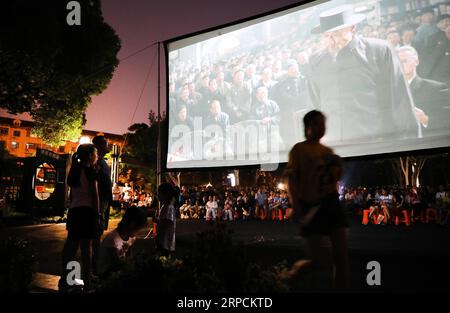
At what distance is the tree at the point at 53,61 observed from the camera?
Answer: 1013 cm

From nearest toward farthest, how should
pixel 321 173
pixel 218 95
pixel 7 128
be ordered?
pixel 321 173, pixel 218 95, pixel 7 128

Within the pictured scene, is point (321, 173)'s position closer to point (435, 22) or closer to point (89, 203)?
point (89, 203)

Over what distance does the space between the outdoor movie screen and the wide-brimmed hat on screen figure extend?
0.06ft

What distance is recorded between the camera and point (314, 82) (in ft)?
19.6

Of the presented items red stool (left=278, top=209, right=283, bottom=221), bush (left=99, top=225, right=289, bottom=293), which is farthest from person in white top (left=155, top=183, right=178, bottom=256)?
red stool (left=278, top=209, right=283, bottom=221)

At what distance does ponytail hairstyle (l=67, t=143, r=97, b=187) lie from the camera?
349cm

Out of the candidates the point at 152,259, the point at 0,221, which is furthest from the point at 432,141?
the point at 0,221

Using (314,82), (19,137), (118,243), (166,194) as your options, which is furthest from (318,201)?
(19,137)

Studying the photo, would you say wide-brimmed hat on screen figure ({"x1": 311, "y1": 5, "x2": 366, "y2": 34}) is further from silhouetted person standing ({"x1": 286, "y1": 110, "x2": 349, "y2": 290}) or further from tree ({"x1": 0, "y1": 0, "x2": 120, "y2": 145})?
tree ({"x1": 0, "y1": 0, "x2": 120, "y2": 145})

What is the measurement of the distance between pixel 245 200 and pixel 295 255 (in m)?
10.5

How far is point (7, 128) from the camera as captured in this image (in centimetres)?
6134

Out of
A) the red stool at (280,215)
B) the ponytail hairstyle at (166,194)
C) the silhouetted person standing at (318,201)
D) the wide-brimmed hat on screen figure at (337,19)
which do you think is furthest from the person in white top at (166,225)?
the red stool at (280,215)

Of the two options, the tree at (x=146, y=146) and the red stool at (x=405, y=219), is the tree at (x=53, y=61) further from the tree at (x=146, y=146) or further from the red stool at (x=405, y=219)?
the tree at (x=146, y=146)

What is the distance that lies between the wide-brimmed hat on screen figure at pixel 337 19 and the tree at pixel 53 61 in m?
8.97
